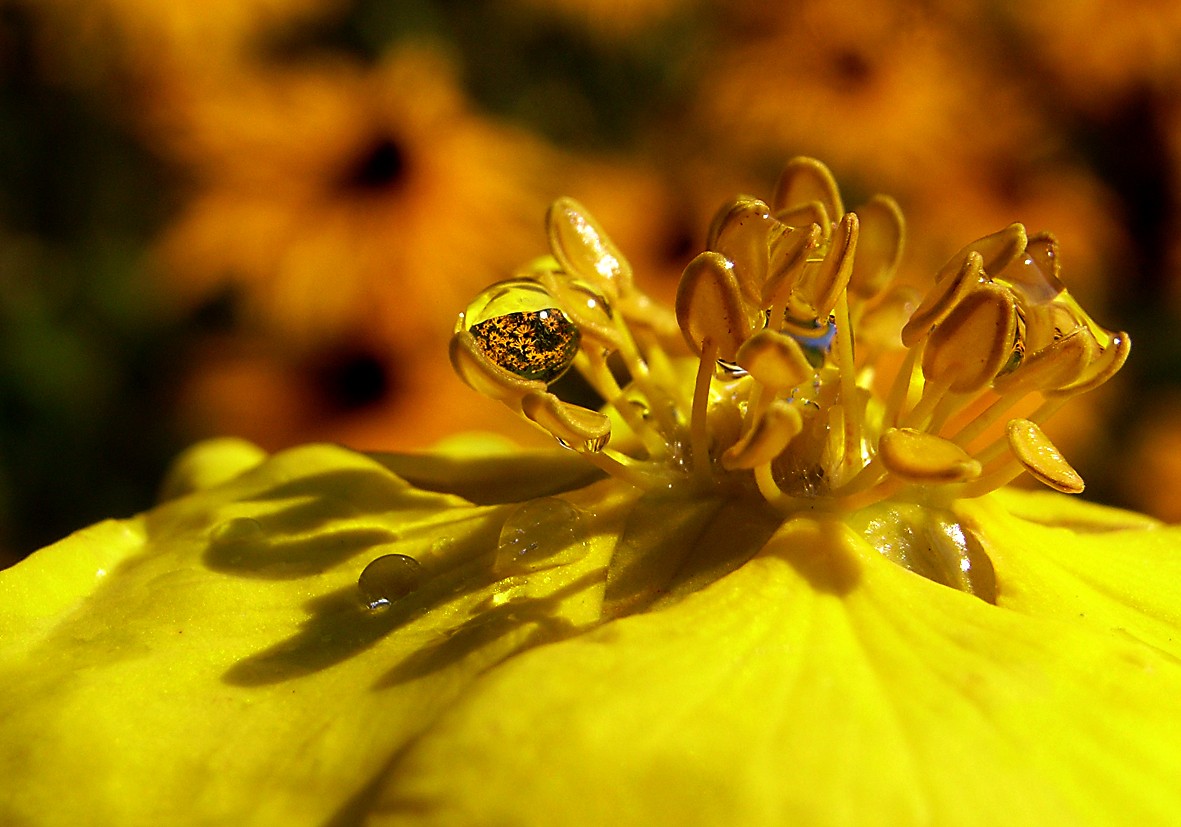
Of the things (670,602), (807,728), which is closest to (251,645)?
(670,602)

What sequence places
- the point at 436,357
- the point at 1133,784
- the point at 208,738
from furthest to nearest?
the point at 436,357 < the point at 208,738 < the point at 1133,784

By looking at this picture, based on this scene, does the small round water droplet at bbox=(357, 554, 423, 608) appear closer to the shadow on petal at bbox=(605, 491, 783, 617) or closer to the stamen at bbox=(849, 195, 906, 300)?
the shadow on petal at bbox=(605, 491, 783, 617)

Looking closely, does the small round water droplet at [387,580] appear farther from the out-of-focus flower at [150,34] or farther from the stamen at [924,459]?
the out-of-focus flower at [150,34]

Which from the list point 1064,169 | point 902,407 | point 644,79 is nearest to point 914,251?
point 1064,169

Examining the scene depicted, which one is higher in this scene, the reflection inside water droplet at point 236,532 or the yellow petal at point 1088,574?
the reflection inside water droplet at point 236,532

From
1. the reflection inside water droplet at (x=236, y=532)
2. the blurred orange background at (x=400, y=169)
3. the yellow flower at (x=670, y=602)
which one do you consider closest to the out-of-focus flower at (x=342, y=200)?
the blurred orange background at (x=400, y=169)

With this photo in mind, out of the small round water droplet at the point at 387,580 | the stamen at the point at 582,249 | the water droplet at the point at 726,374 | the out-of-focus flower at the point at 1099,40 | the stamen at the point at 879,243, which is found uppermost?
the out-of-focus flower at the point at 1099,40

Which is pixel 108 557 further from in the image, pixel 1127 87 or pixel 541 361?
pixel 1127 87

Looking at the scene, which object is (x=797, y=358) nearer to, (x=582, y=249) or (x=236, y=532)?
(x=582, y=249)
